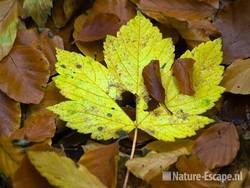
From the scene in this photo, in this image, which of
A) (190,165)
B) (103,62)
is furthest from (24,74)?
(190,165)

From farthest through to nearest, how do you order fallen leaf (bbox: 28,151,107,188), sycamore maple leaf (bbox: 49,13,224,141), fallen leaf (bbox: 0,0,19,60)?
1. fallen leaf (bbox: 0,0,19,60)
2. sycamore maple leaf (bbox: 49,13,224,141)
3. fallen leaf (bbox: 28,151,107,188)

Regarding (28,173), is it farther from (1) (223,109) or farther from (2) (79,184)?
(1) (223,109)

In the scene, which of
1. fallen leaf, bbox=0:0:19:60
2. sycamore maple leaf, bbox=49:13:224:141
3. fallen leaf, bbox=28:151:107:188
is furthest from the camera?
fallen leaf, bbox=0:0:19:60

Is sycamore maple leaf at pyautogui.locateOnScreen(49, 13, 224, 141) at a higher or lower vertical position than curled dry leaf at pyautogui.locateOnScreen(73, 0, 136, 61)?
lower

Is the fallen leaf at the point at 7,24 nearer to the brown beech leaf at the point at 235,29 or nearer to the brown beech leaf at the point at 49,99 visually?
the brown beech leaf at the point at 49,99

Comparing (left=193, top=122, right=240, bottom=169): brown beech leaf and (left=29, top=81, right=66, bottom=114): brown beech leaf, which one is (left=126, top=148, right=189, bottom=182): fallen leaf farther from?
(left=29, top=81, right=66, bottom=114): brown beech leaf

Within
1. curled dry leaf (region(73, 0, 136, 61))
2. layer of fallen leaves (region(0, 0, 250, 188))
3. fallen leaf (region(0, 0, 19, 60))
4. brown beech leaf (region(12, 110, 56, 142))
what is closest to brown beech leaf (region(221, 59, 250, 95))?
layer of fallen leaves (region(0, 0, 250, 188))

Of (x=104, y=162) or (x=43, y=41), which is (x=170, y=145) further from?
(x=43, y=41)
